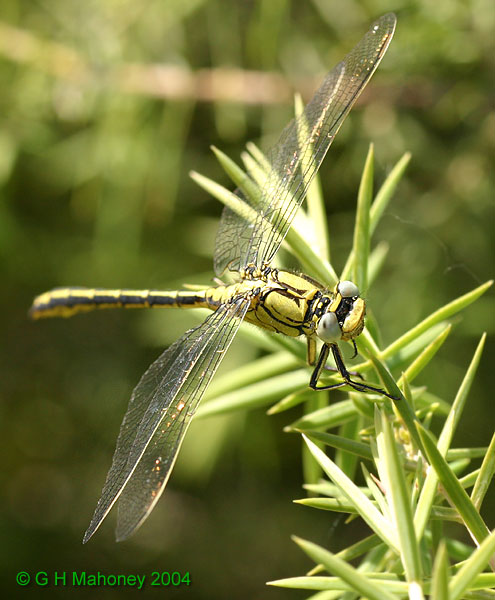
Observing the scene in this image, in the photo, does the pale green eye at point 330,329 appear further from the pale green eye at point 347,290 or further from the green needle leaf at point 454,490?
the green needle leaf at point 454,490

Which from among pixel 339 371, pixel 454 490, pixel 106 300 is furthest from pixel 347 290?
pixel 106 300

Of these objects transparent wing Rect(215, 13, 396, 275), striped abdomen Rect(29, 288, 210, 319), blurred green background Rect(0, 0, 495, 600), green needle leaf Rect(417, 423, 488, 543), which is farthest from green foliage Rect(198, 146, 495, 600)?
blurred green background Rect(0, 0, 495, 600)

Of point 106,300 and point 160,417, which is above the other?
point 106,300

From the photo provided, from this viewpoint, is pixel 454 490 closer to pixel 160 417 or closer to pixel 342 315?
pixel 342 315

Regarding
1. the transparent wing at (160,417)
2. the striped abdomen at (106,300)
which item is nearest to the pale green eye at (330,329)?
the transparent wing at (160,417)

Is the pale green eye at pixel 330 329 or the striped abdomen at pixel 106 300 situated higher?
the striped abdomen at pixel 106 300

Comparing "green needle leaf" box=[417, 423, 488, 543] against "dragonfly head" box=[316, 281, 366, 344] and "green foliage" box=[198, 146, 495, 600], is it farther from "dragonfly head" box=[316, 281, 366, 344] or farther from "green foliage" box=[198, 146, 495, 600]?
"dragonfly head" box=[316, 281, 366, 344]
